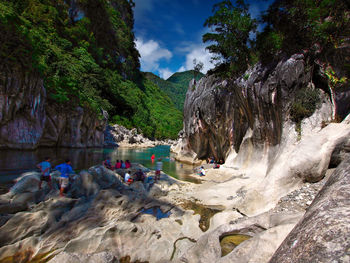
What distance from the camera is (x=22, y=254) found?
4223 millimetres

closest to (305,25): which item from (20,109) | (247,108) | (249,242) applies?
(247,108)

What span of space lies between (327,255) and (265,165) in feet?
38.3

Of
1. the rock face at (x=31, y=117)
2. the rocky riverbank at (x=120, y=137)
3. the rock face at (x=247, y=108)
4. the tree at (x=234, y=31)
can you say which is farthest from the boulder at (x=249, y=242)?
the rocky riverbank at (x=120, y=137)

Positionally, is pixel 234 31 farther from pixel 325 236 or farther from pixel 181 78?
pixel 181 78

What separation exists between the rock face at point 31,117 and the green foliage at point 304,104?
21951mm

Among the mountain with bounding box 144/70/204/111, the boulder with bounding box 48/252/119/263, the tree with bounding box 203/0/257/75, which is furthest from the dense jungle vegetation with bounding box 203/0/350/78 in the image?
the mountain with bounding box 144/70/204/111

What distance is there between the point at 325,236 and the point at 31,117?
2379 centimetres

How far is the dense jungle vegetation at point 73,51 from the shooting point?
16281 millimetres

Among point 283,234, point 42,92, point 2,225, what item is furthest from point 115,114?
point 283,234

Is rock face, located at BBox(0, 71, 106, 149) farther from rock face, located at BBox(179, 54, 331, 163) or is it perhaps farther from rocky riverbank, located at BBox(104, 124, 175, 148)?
rock face, located at BBox(179, 54, 331, 163)

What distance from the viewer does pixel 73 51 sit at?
33125 mm

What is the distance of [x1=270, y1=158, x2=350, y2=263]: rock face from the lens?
4.75 feet

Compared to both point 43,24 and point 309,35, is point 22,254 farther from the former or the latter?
point 43,24

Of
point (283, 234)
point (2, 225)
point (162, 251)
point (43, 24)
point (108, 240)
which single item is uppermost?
point (43, 24)
